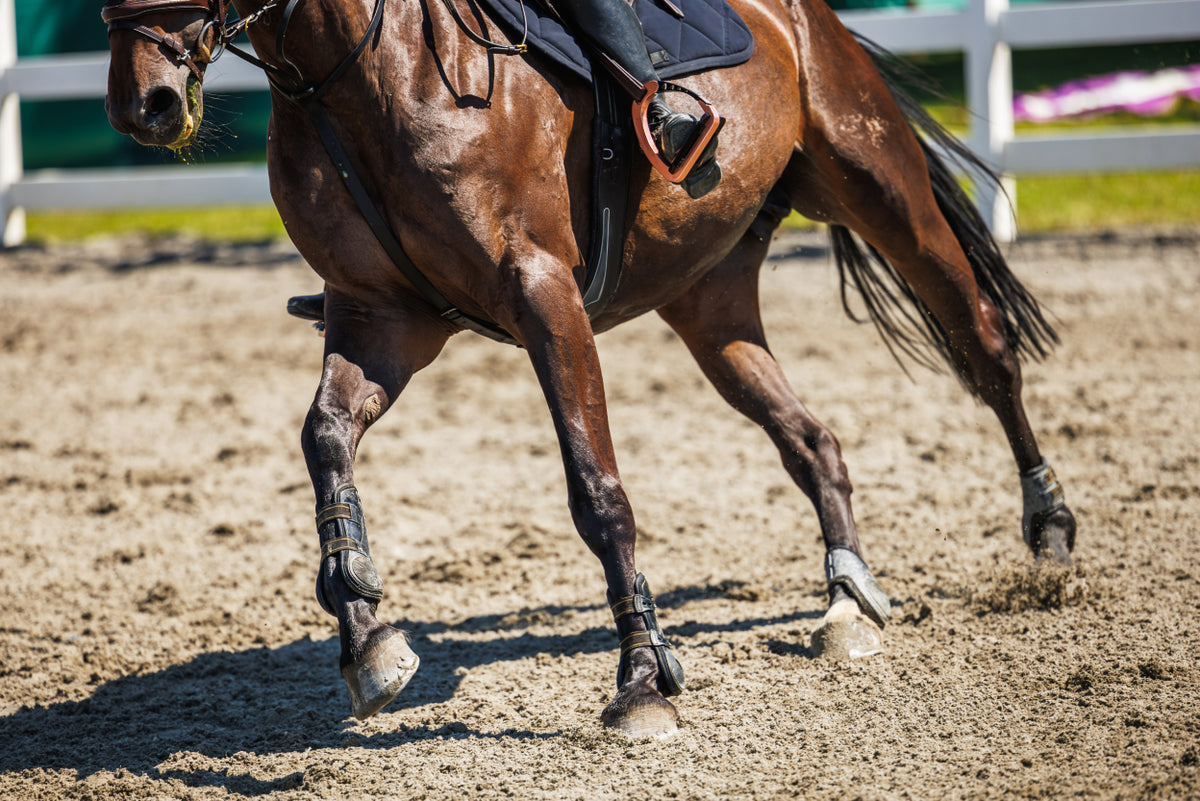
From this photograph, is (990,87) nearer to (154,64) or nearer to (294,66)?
(294,66)

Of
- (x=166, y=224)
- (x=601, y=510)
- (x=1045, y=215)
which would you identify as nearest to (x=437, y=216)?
(x=601, y=510)

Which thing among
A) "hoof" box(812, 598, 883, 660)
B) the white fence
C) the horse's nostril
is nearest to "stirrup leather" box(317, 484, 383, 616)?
the horse's nostril

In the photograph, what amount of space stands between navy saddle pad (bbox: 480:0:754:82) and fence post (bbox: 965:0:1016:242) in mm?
5887

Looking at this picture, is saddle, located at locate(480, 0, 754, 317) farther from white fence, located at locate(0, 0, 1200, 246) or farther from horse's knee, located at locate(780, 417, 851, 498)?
white fence, located at locate(0, 0, 1200, 246)

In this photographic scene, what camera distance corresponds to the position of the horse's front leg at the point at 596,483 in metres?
2.81

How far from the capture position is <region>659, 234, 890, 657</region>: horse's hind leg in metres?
3.80

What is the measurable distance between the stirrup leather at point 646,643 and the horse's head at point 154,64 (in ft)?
4.95

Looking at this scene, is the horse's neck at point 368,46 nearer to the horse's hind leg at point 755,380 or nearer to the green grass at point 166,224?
the horse's hind leg at point 755,380

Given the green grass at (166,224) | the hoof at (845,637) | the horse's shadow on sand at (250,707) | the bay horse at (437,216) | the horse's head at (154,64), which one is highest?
the horse's head at (154,64)

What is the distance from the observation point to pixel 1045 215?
398 inches

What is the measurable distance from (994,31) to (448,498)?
19.9 feet

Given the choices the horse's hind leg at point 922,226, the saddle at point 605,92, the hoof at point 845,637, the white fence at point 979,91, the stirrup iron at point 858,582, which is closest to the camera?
the saddle at point 605,92

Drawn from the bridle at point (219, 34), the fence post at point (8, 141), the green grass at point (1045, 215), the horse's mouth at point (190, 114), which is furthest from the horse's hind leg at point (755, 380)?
the fence post at point (8, 141)

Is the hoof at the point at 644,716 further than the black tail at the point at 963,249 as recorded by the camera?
No
